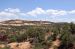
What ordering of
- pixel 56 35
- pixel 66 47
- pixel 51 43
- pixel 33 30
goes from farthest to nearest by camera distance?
1. pixel 33 30
2. pixel 56 35
3. pixel 51 43
4. pixel 66 47

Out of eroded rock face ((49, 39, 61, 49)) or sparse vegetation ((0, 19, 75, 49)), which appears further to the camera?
eroded rock face ((49, 39, 61, 49))

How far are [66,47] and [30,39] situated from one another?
28.2 feet

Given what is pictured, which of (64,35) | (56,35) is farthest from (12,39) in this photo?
(64,35)

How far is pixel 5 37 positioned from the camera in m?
48.2

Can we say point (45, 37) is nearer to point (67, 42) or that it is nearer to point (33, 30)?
point (33, 30)

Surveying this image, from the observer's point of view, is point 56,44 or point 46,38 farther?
point 46,38

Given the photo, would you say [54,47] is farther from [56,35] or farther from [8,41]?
[8,41]

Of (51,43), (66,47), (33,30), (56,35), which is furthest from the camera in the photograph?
(33,30)

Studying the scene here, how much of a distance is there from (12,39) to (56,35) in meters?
7.97

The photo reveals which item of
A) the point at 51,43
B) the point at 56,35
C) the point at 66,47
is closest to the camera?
the point at 66,47

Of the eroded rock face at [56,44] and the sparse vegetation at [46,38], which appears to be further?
the eroded rock face at [56,44]

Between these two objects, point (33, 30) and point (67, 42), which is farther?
A: point (33, 30)

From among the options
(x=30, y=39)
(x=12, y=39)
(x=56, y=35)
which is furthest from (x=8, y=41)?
(x=56, y=35)

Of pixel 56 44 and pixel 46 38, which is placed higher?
pixel 46 38
